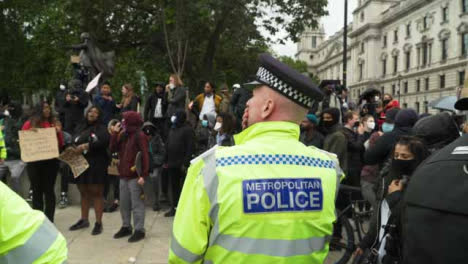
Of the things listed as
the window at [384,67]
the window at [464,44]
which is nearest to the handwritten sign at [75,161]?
the window at [464,44]

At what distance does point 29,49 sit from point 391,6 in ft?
231

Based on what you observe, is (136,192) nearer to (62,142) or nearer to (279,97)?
(62,142)

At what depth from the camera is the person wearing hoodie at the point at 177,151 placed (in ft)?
26.3

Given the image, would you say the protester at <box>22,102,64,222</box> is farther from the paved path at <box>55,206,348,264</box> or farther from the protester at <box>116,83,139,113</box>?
the protester at <box>116,83,139,113</box>

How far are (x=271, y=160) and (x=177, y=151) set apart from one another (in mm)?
5999

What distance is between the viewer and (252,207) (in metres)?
2.00

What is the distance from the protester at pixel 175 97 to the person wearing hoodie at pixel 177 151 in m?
1.31

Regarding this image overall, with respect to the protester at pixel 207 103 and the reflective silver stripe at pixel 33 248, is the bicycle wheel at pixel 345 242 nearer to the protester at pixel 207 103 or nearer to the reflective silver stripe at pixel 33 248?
the reflective silver stripe at pixel 33 248

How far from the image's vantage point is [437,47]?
66.1m

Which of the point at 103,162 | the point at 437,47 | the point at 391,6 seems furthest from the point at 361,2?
the point at 103,162

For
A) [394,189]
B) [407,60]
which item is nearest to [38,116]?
[394,189]

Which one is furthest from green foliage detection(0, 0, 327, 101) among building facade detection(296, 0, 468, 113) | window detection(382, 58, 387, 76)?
window detection(382, 58, 387, 76)

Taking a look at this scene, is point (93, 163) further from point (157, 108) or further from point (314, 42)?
point (314, 42)

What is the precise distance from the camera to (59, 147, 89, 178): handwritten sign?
6.84 meters
